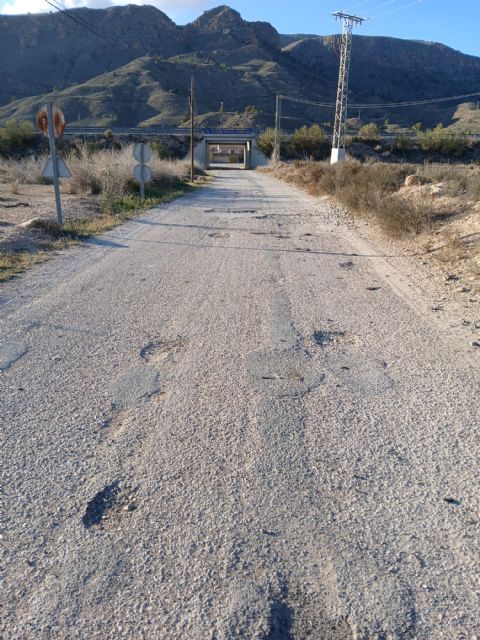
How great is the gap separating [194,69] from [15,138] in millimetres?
70899

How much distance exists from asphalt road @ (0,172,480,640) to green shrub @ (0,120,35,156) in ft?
179

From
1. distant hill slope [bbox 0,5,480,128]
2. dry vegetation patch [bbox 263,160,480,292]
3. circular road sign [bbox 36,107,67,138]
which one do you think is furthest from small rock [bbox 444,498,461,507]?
distant hill slope [bbox 0,5,480,128]

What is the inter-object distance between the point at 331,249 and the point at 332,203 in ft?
31.3

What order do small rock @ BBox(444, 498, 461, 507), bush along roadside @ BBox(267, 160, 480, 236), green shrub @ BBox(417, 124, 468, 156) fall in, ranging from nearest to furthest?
small rock @ BBox(444, 498, 461, 507)
bush along roadside @ BBox(267, 160, 480, 236)
green shrub @ BBox(417, 124, 468, 156)

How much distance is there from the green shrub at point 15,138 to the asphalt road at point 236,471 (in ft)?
179

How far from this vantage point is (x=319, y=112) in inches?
4245

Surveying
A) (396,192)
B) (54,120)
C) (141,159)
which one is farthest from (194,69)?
(54,120)

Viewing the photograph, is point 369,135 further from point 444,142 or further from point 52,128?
point 52,128

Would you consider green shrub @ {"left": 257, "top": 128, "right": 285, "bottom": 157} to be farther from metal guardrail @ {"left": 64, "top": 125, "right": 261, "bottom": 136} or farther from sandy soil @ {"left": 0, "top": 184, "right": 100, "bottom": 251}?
sandy soil @ {"left": 0, "top": 184, "right": 100, "bottom": 251}

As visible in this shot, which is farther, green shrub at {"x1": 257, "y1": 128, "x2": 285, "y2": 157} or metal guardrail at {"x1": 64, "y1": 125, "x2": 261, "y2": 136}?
green shrub at {"x1": 257, "y1": 128, "x2": 285, "y2": 157}

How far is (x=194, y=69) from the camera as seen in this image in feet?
374

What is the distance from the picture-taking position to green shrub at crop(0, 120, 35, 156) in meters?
53.4

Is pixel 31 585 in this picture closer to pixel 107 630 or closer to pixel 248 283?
pixel 107 630

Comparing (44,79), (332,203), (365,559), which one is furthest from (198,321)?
(44,79)
